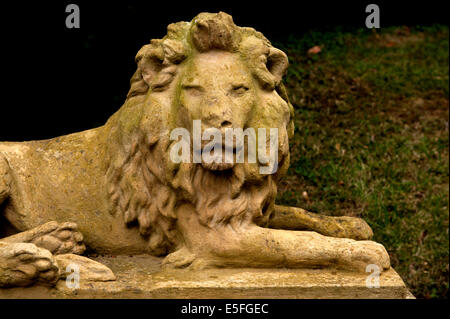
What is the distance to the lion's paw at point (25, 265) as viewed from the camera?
446 cm

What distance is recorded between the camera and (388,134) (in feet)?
25.9

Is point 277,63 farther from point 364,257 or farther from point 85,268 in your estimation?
point 85,268

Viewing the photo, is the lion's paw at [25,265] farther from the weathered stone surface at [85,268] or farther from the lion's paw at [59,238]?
the lion's paw at [59,238]

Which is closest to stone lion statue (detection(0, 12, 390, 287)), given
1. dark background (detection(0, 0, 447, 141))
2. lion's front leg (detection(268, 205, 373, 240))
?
lion's front leg (detection(268, 205, 373, 240))

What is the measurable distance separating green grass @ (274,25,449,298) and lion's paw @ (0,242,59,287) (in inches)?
118

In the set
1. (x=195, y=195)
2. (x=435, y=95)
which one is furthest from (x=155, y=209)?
(x=435, y=95)

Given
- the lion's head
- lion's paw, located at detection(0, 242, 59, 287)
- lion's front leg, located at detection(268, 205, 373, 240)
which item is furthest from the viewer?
lion's front leg, located at detection(268, 205, 373, 240)

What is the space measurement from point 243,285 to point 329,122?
3576 mm

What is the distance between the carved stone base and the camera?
4562 millimetres

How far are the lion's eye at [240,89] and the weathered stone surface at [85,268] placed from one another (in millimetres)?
1143

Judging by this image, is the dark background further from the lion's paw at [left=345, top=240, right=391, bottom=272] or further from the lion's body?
the lion's paw at [left=345, top=240, right=391, bottom=272]
